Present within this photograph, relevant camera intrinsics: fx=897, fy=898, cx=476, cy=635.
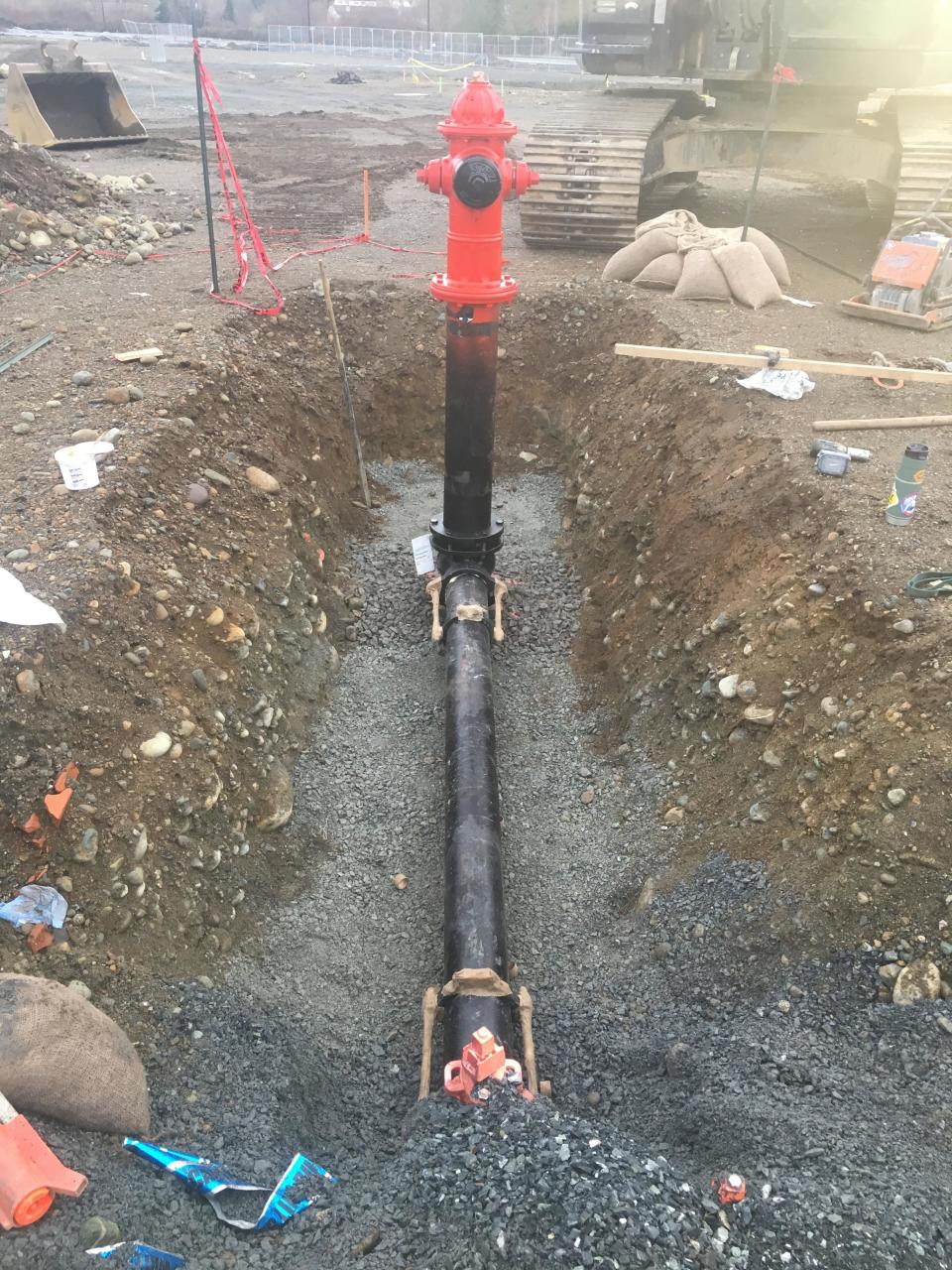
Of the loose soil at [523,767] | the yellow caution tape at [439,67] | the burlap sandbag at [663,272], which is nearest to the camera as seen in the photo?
the loose soil at [523,767]

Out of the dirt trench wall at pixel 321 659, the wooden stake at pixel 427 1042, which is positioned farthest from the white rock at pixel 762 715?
the wooden stake at pixel 427 1042

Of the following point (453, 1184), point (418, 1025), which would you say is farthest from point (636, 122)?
point (453, 1184)

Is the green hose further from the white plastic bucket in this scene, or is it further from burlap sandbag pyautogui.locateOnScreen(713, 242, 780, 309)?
burlap sandbag pyautogui.locateOnScreen(713, 242, 780, 309)

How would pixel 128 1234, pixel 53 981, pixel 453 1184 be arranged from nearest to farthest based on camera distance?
pixel 128 1234, pixel 453 1184, pixel 53 981

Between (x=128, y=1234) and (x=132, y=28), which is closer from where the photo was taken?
(x=128, y=1234)

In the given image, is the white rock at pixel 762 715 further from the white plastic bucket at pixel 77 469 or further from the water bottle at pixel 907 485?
the white plastic bucket at pixel 77 469

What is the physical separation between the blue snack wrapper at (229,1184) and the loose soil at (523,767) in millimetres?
104

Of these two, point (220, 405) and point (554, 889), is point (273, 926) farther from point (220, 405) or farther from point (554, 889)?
point (220, 405)

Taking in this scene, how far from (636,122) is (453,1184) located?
10.7m

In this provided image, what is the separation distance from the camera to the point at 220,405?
20.4 feet

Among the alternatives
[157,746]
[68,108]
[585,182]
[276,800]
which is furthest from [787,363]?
[68,108]

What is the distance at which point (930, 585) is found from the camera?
412cm

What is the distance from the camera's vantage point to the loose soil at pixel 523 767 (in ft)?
10.2

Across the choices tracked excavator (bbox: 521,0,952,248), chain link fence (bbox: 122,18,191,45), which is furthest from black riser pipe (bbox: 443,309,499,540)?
chain link fence (bbox: 122,18,191,45)
